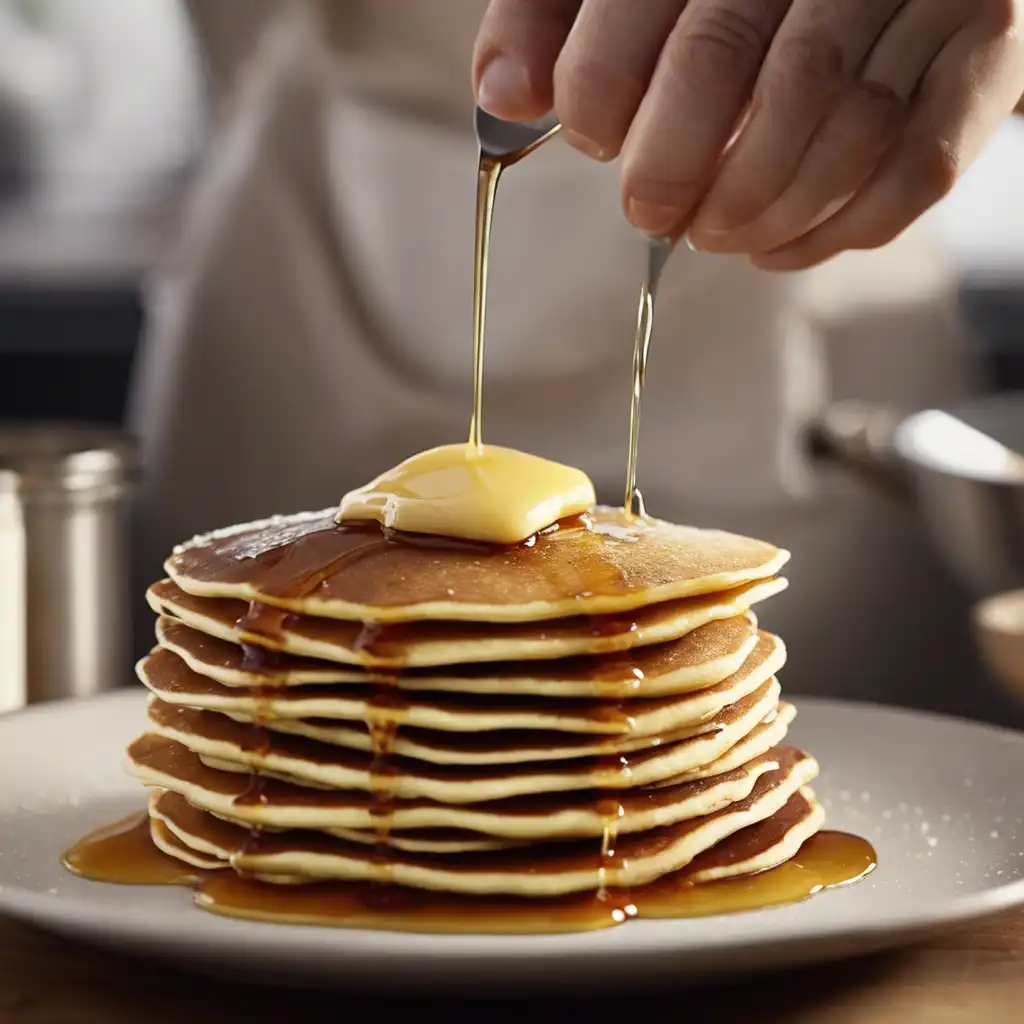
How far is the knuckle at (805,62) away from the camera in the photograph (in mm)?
1046

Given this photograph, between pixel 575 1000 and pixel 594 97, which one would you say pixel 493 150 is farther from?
pixel 575 1000

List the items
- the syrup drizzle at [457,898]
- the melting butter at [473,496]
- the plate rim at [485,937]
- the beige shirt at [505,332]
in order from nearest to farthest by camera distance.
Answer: the plate rim at [485,937] < the syrup drizzle at [457,898] < the melting butter at [473,496] < the beige shirt at [505,332]

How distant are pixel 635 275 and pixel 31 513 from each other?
3.16 ft

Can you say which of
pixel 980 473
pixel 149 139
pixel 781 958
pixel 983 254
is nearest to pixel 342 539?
pixel 781 958

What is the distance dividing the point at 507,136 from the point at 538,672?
0.45 m

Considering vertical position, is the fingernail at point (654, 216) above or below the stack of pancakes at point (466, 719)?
above

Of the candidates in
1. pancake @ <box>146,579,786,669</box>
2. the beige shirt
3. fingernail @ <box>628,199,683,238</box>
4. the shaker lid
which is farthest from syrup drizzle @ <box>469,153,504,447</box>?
the beige shirt

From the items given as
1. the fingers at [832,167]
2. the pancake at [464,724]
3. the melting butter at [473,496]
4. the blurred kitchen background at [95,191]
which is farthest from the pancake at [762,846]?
the blurred kitchen background at [95,191]

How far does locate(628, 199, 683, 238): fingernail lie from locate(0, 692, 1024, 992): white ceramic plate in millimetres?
448

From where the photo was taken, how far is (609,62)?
109 centimetres

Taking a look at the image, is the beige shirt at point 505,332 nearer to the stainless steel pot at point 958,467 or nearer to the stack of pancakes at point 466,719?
the stainless steel pot at point 958,467

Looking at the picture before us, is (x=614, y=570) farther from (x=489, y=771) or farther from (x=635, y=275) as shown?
(x=635, y=275)

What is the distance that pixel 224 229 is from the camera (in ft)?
7.80

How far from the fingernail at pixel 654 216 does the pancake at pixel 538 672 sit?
31 centimetres
